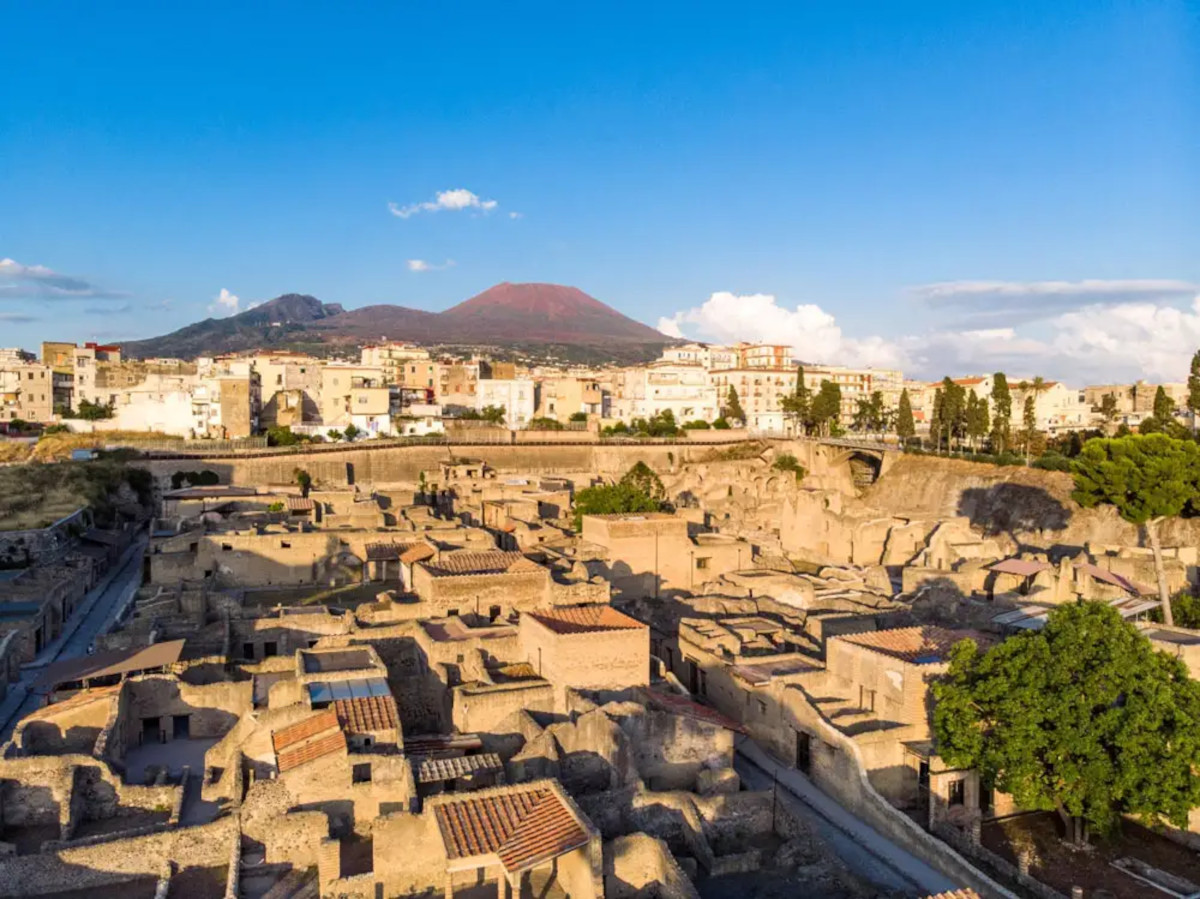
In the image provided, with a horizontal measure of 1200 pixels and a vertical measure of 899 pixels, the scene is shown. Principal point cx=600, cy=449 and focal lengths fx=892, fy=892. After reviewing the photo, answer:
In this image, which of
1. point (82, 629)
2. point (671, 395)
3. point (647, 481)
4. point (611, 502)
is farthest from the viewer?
point (671, 395)

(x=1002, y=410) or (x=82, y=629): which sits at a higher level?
(x=1002, y=410)

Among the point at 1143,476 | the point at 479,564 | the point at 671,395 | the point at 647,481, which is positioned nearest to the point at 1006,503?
the point at 647,481

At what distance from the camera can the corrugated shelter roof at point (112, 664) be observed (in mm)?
18531

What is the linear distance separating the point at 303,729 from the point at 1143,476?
27968mm

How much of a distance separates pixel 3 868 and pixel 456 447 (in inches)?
2174

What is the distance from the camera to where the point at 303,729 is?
1430cm

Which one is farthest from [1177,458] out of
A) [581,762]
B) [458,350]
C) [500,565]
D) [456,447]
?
[458,350]

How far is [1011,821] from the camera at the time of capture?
54.3ft

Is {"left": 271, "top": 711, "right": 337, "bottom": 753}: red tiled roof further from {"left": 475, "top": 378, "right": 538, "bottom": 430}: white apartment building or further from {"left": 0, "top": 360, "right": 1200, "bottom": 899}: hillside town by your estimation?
{"left": 475, "top": 378, "right": 538, "bottom": 430}: white apartment building

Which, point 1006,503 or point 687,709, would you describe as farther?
point 1006,503

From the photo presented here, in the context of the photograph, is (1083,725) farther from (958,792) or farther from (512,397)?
(512,397)

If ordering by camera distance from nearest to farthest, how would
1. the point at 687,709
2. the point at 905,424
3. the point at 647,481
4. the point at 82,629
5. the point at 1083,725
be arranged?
the point at 1083,725 → the point at 687,709 → the point at 82,629 → the point at 647,481 → the point at 905,424

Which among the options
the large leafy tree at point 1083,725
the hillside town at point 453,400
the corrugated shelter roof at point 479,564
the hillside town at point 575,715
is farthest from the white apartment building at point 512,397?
the large leafy tree at point 1083,725

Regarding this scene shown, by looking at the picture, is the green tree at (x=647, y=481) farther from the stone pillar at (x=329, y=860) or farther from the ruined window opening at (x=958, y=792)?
the stone pillar at (x=329, y=860)
